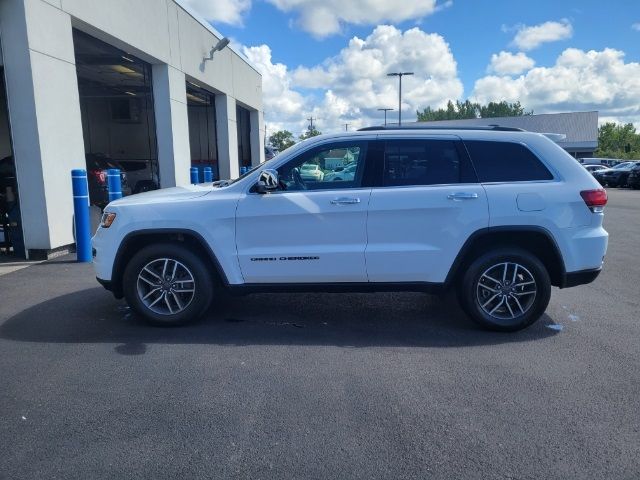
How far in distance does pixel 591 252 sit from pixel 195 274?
373 cm

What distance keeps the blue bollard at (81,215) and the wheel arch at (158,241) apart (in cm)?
341

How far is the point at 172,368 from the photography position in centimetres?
405

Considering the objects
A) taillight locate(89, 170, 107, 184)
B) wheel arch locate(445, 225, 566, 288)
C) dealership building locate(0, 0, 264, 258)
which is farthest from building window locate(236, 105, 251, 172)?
wheel arch locate(445, 225, 566, 288)

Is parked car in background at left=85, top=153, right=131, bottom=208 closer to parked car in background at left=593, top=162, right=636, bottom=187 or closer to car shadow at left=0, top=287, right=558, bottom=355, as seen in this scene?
car shadow at left=0, top=287, right=558, bottom=355

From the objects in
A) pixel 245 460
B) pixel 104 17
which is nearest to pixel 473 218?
pixel 245 460

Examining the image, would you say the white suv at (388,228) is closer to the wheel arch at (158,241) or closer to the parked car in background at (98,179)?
the wheel arch at (158,241)

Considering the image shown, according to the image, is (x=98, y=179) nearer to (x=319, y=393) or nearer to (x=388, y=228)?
(x=388, y=228)

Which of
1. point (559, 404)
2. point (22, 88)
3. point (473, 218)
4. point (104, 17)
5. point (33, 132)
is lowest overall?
point (559, 404)

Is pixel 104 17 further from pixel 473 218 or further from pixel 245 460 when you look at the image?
pixel 245 460

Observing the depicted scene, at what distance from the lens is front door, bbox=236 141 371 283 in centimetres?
472

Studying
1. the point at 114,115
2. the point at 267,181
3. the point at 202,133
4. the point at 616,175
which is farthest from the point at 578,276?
the point at 616,175

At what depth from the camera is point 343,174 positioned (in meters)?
4.91

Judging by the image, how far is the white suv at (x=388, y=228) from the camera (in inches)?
184

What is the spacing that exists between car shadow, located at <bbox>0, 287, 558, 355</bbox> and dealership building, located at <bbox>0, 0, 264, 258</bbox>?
3016 mm
